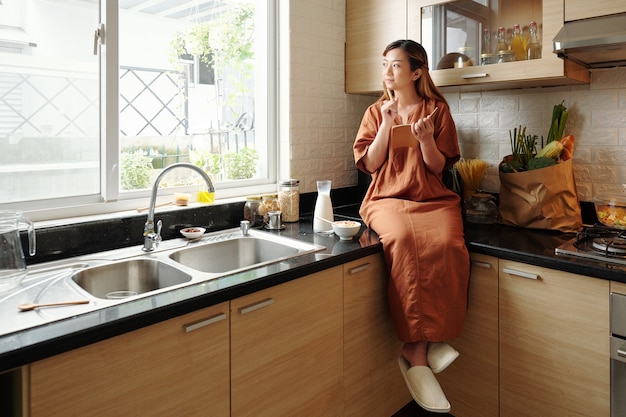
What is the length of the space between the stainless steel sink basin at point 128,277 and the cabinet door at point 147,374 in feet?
0.95

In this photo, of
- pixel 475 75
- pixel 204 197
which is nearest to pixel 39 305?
pixel 204 197

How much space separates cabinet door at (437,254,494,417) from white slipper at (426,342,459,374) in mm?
141

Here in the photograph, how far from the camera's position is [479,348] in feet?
6.13

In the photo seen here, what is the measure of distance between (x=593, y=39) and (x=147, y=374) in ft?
5.65

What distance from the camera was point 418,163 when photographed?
6.63 ft

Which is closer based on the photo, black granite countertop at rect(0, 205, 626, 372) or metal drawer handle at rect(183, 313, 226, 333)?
black granite countertop at rect(0, 205, 626, 372)

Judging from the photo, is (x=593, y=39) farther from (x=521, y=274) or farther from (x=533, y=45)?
(x=521, y=274)

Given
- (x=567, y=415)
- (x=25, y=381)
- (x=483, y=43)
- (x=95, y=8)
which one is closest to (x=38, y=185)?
(x=95, y=8)

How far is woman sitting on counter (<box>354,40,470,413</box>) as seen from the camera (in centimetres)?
174

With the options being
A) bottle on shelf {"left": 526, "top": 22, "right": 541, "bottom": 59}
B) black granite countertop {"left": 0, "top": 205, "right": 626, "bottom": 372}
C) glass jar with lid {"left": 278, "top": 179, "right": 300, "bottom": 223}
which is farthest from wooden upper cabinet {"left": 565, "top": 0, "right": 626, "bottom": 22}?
glass jar with lid {"left": 278, "top": 179, "right": 300, "bottom": 223}

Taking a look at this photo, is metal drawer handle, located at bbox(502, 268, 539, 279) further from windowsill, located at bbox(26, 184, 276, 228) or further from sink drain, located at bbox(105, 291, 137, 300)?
sink drain, located at bbox(105, 291, 137, 300)

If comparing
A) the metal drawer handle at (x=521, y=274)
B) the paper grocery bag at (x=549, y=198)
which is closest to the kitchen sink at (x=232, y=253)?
the metal drawer handle at (x=521, y=274)

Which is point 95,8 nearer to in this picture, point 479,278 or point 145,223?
point 145,223

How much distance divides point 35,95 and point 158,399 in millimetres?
1139
